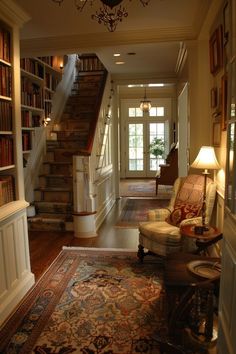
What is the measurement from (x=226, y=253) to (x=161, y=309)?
125 centimetres

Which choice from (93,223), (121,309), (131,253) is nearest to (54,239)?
(93,223)

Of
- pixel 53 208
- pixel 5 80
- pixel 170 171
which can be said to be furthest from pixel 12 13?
pixel 170 171

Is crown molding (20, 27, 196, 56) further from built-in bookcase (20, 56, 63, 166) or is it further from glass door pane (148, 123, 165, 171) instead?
glass door pane (148, 123, 165, 171)

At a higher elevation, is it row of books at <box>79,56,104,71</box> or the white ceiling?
row of books at <box>79,56,104,71</box>

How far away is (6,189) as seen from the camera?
2.70 m

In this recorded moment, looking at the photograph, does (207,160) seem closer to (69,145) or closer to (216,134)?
(216,134)

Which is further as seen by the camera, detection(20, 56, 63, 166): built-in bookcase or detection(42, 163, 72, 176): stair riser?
detection(42, 163, 72, 176): stair riser

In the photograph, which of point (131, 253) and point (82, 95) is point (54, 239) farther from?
point (82, 95)

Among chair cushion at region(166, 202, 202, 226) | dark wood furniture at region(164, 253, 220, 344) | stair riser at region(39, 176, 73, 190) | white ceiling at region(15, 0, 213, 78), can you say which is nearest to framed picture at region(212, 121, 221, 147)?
chair cushion at region(166, 202, 202, 226)

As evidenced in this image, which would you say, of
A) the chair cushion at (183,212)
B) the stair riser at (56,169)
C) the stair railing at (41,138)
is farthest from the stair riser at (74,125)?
the chair cushion at (183,212)

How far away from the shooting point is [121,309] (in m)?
2.61

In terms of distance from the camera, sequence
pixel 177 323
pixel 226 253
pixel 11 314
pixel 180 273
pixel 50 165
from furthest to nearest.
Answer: pixel 50 165 < pixel 11 314 < pixel 180 273 < pixel 177 323 < pixel 226 253

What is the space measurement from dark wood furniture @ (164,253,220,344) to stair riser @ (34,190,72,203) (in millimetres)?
3076

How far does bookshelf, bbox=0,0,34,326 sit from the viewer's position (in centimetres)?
254
